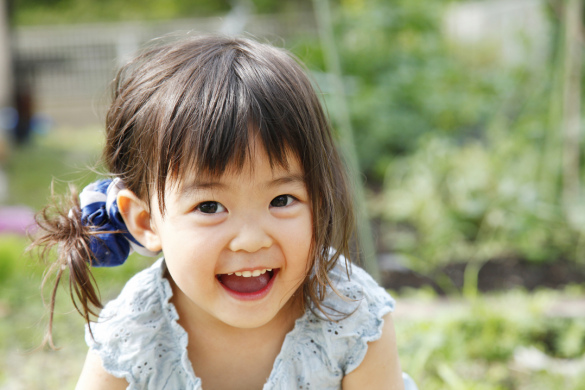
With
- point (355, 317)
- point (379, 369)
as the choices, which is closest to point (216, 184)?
point (355, 317)

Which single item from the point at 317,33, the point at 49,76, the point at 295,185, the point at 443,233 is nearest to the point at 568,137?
the point at 443,233

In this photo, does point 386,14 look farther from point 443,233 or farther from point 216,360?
point 216,360

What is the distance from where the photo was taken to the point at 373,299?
1.42 m

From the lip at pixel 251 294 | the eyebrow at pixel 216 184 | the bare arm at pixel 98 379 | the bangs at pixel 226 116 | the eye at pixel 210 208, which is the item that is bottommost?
the bare arm at pixel 98 379

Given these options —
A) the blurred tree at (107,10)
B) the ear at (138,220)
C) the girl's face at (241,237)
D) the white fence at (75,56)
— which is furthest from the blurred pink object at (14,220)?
the blurred tree at (107,10)

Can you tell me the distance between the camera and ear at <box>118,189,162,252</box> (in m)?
1.32

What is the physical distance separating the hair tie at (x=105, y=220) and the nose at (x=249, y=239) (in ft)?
1.16

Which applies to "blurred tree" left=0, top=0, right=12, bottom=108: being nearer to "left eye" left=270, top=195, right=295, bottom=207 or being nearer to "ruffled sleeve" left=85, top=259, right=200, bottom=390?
"ruffled sleeve" left=85, top=259, right=200, bottom=390

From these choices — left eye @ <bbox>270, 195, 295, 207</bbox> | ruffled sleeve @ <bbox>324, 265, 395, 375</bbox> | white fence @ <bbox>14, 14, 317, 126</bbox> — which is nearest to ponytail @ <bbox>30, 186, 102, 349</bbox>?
left eye @ <bbox>270, 195, 295, 207</bbox>

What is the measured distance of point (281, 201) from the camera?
47.8 inches

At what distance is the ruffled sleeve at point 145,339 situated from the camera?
1.35m

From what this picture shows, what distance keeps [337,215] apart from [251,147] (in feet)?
0.89

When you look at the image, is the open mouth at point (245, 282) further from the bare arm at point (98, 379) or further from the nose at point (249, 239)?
the bare arm at point (98, 379)

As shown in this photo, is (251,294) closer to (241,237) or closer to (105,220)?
(241,237)
